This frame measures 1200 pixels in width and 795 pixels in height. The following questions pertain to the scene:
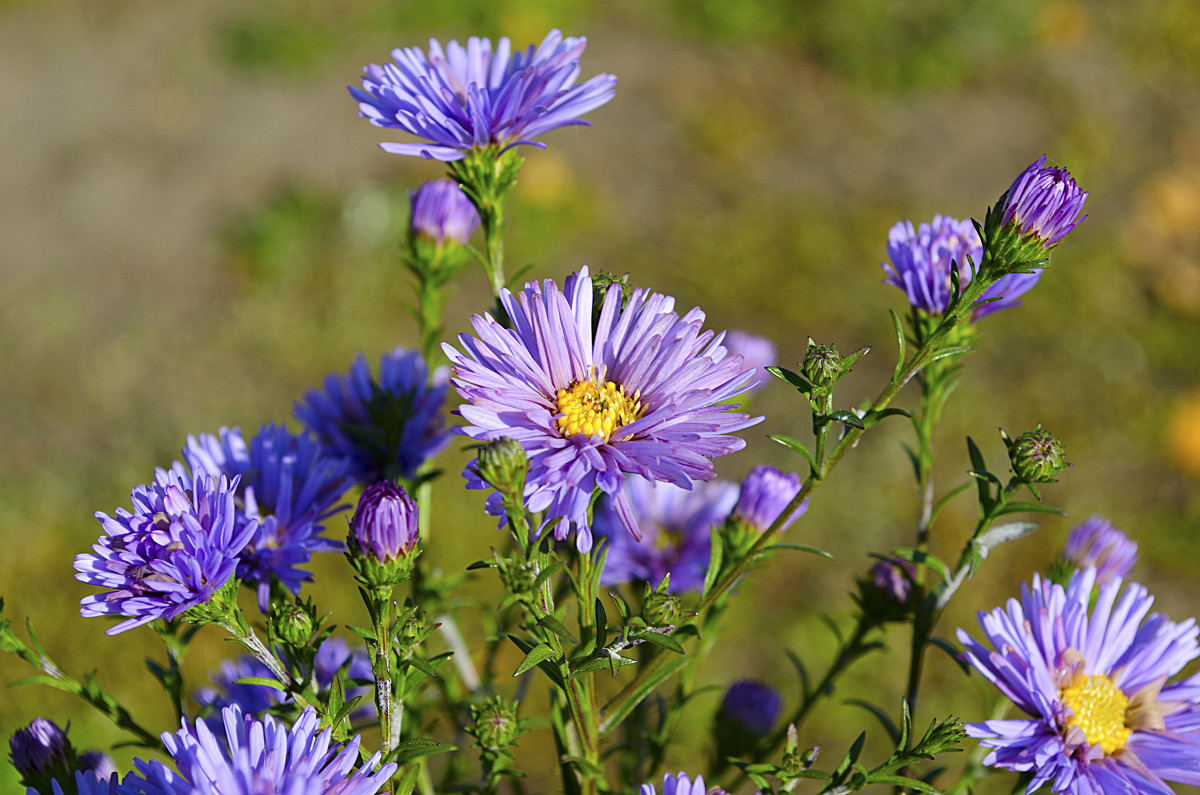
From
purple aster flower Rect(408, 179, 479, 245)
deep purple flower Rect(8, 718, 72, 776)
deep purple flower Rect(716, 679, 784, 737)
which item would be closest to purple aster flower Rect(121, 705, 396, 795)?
deep purple flower Rect(8, 718, 72, 776)

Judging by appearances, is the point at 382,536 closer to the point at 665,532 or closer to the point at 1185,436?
the point at 665,532

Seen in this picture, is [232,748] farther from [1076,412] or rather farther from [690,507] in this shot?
[1076,412]

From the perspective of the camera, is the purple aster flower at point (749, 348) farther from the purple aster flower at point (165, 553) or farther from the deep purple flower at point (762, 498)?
the purple aster flower at point (165, 553)

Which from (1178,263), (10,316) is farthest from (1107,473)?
(10,316)

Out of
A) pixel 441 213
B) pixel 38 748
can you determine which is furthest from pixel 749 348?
pixel 38 748

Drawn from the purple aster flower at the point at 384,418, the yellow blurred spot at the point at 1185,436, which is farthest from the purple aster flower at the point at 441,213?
the yellow blurred spot at the point at 1185,436

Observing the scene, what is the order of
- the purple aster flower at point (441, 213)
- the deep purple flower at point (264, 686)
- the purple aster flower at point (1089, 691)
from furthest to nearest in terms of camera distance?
the purple aster flower at point (441, 213)
the deep purple flower at point (264, 686)
the purple aster flower at point (1089, 691)

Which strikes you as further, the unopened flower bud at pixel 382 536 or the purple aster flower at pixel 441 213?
the purple aster flower at pixel 441 213
